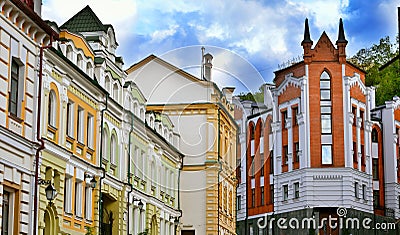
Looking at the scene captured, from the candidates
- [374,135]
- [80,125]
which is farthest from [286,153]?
[80,125]

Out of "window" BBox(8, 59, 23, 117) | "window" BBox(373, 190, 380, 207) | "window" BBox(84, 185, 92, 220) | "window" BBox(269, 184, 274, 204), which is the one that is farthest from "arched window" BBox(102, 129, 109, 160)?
"window" BBox(373, 190, 380, 207)

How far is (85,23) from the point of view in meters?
38.1

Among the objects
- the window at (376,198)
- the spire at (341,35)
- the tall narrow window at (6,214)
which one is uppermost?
the spire at (341,35)

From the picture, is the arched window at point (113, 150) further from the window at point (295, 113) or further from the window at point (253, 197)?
the window at point (253, 197)

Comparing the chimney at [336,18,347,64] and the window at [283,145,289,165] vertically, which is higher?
the chimney at [336,18,347,64]

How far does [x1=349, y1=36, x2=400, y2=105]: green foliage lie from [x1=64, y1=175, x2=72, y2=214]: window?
52090mm

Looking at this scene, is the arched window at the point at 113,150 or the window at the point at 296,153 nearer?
the arched window at the point at 113,150

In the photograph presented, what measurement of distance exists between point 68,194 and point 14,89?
818 centimetres

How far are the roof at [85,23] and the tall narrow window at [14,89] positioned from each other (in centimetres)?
1304

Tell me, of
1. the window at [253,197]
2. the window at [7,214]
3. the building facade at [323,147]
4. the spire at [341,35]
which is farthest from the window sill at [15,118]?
the window at [253,197]

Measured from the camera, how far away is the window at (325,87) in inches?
2835

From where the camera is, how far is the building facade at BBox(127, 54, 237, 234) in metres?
52.7

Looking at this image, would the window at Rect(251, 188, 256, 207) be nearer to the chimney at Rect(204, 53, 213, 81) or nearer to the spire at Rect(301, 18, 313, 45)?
the spire at Rect(301, 18, 313, 45)

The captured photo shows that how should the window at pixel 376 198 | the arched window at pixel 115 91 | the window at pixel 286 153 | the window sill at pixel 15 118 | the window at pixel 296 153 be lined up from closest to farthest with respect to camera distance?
the window sill at pixel 15 118 → the arched window at pixel 115 91 → the window at pixel 296 153 → the window at pixel 286 153 → the window at pixel 376 198
